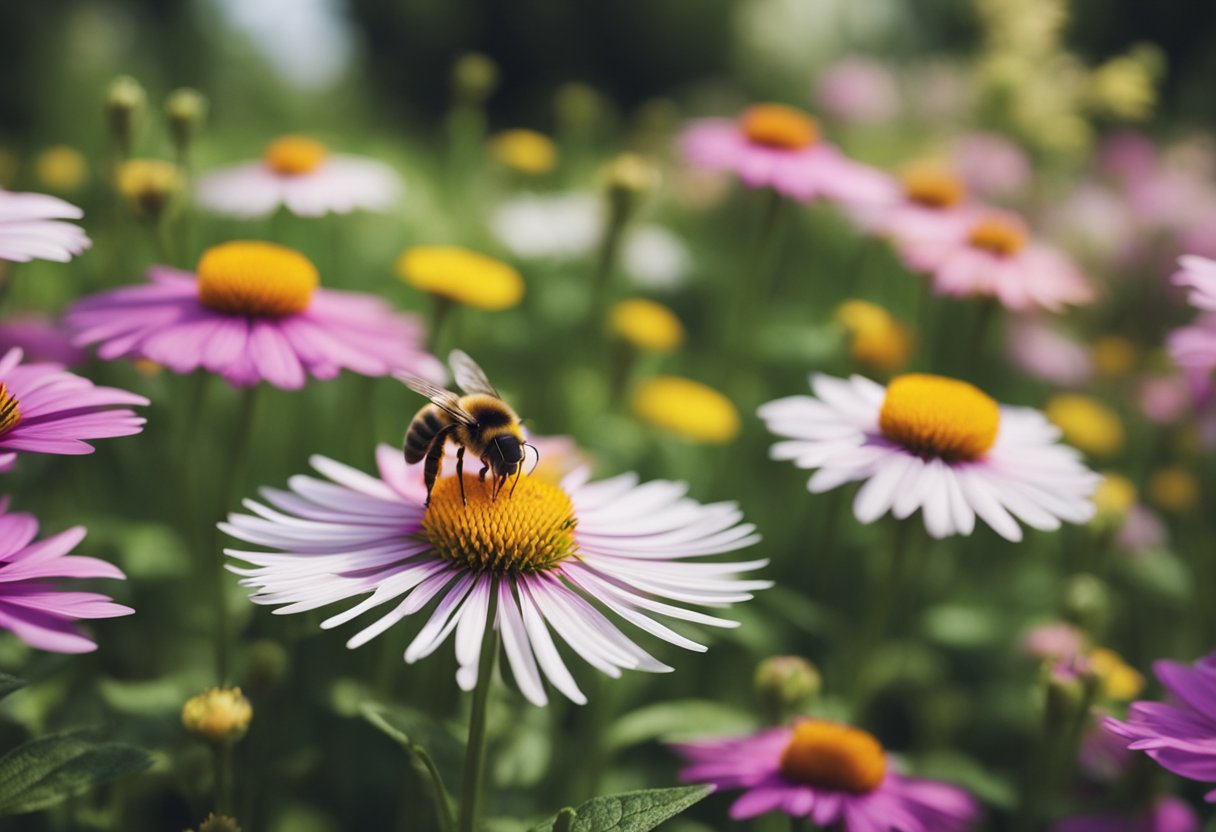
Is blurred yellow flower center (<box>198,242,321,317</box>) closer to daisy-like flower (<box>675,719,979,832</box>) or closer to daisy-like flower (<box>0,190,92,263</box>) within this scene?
daisy-like flower (<box>0,190,92,263</box>)

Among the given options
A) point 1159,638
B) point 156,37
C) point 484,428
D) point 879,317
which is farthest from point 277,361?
point 156,37

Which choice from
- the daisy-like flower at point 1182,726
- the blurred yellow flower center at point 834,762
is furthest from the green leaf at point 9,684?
the daisy-like flower at point 1182,726

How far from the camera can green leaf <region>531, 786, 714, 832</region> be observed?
1205 millimetres

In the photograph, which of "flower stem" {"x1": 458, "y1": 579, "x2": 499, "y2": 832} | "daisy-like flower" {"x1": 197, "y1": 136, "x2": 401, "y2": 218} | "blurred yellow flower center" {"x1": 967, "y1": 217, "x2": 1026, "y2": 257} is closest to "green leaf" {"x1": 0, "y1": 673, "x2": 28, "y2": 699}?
"flower stem" {"x1": 458, "y1": 579, "x2": 499, "y2": 832}

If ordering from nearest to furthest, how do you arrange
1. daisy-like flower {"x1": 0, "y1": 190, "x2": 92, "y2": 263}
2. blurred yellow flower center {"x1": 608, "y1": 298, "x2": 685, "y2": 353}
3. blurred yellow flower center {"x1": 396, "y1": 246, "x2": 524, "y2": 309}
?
daisy-like flower {"x1": 0, "y1": 190, "x2": 92, "y2": 263} < blurred yellow flower center {"x1": 396, "y1": 246, "x2": 524, "y2": 309} < blurred yellow flower center {"x1": 608, "y1": 298, "x2": 685, "y2": 353}

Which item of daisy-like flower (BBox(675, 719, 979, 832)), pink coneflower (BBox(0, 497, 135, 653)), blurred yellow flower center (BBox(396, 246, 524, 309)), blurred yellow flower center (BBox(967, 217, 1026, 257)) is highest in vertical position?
blurred yellow flower center (BBox(967, 217, 1026, 257))

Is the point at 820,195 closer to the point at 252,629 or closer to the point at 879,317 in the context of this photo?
the point at 879,317

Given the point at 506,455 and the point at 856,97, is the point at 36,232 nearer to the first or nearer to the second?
the point at 506,455

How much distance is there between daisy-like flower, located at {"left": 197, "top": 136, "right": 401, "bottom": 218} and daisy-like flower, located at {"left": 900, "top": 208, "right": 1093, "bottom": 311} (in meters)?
1.29

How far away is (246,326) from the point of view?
5.90 feet

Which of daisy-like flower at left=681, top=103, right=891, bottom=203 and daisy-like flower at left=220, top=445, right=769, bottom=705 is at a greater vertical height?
daisy-like flower at left=681, top=103, right=891, bottom=203

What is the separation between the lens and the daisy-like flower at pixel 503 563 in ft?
4.04

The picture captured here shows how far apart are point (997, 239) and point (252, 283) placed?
1.68 metres

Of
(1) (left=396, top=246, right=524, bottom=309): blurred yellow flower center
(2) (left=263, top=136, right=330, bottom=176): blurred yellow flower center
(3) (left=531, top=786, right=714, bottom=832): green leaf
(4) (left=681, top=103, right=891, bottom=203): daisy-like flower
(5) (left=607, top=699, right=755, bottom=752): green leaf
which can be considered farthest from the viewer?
(2) (left=263, top=136, right=330, bottom=176): blurred yellow flower center
